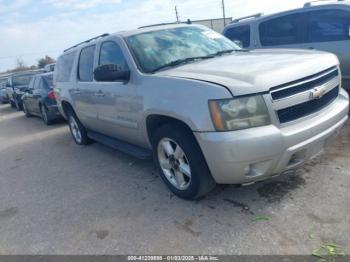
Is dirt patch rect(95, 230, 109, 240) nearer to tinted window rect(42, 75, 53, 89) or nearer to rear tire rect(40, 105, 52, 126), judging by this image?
rear tire rect(40, 105, 52, 126)

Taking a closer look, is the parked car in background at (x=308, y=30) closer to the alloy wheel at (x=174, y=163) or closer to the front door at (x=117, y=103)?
the front door at (x=117, y=103)

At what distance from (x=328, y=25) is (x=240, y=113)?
4.47 m

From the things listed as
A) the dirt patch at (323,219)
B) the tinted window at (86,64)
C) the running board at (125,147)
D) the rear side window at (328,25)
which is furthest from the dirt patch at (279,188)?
the rear side window at (328,25)

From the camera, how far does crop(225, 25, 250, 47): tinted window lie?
25.4ft

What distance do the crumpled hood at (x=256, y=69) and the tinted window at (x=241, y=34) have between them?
12.6ft

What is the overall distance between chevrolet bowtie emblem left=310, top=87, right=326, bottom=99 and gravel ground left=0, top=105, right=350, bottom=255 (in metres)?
1.00

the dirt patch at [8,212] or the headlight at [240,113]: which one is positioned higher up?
the headlight at [240,113]

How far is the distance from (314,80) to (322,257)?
160cm

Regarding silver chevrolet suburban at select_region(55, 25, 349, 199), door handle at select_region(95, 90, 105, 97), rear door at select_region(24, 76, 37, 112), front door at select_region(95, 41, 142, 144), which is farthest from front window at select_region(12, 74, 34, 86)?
silver chevrolet suburban at select_region(55, 25, 349, 199)

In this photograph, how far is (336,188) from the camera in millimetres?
3596

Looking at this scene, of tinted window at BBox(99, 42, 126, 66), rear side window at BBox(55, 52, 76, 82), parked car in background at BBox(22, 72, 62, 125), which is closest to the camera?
tinted window at BBox(99, 42, 126, 66)

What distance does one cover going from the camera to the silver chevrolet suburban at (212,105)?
298 cm

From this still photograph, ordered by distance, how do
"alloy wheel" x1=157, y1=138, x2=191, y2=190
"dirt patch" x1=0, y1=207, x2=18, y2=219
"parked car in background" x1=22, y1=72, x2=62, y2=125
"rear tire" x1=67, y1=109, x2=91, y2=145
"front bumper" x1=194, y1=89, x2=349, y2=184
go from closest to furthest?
"front bumper" x1=194, y1=89, x2=349, y2=184, "alloy wheel" x1=157, y1=138, x2=191, y2=190, "dirt patch" x1=0, y1=207, x2=18, y2=219, "rear tire" x1=67, y1=109, x2=91, y2=145, "parked car in background" x1=22, y1=72, x2=62, y2=125

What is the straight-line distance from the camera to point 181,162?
3.64 metres
